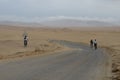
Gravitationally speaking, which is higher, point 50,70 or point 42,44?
point 50,70

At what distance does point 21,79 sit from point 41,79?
94 centimetres

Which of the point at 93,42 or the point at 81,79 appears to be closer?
the point at 81,79

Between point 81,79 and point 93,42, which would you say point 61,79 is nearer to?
point 81,79

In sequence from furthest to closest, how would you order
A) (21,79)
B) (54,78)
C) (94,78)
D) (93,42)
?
(93,42) < (94,78) < (54,78) < (21,79)

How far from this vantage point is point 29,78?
15.4m

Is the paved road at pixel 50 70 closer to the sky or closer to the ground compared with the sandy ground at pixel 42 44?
closer to the sky

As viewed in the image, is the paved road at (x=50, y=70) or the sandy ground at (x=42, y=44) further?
the sandy ground at (x=42, y=44)

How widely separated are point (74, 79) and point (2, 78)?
328 cm

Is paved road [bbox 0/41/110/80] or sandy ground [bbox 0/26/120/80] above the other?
paved road [bbox 0/41/110/80]

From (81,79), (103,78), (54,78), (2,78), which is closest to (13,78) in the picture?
→ (2,78)

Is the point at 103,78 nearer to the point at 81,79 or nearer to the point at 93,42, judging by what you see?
the point at 81,79

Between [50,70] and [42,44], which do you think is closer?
[50,70]

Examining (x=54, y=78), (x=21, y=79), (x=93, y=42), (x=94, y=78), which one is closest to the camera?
(x=21, y=79)

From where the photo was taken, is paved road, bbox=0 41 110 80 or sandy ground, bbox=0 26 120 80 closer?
paved road, bbox=0 41 110 80
